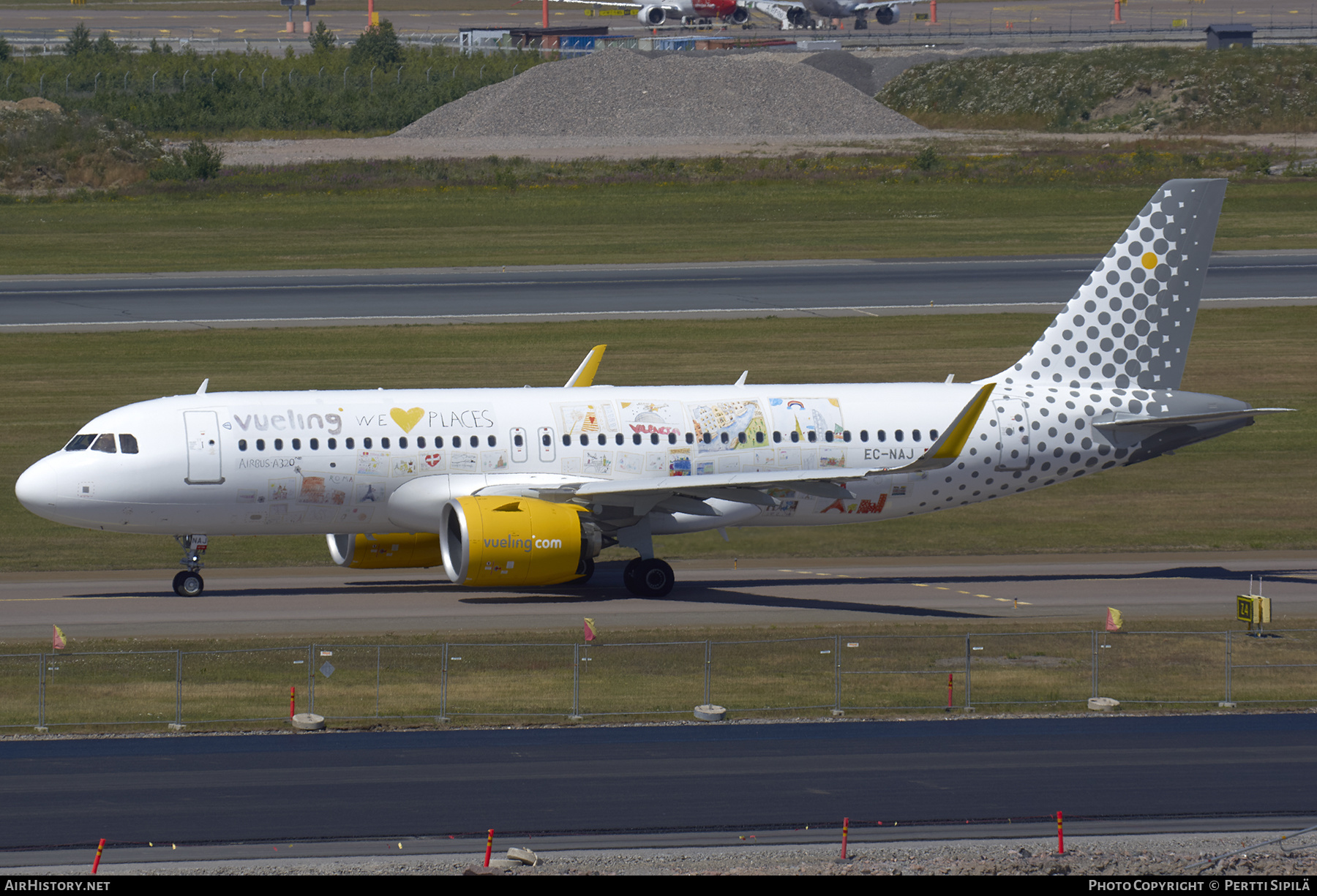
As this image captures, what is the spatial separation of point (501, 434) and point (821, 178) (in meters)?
92.3

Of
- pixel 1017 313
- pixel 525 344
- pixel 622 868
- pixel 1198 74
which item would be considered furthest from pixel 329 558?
pixel 1198 74

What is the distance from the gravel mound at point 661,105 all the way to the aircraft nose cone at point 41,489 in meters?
116

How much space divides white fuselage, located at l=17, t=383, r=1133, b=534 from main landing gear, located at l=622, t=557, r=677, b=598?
2.92 feet

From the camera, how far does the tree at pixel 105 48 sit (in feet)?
576

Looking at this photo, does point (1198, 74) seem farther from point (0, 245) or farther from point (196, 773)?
point (196, 773)

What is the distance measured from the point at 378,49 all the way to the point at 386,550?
5650 inches

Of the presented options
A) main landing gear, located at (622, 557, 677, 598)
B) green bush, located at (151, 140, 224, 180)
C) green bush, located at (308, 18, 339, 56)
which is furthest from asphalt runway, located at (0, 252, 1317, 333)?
green bush, located at (308, 18, 339, 56)

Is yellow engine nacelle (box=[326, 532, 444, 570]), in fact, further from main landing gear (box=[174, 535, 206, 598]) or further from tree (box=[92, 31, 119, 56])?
tree (box=[92, 31, 119, 56])

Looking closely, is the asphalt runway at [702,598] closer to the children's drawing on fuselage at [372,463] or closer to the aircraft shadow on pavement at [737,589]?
the aircraft shadow on pavement at [737,589]

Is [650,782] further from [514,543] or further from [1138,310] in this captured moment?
[1138,310]

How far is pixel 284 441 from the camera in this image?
40.3 m

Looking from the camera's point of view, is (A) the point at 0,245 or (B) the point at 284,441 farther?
(A) the point at 0,245

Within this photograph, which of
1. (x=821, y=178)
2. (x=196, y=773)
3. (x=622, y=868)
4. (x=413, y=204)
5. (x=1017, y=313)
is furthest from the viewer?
(x=821, y=178)

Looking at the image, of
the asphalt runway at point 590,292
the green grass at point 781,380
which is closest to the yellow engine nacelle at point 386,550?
the green grass at point 781,380
